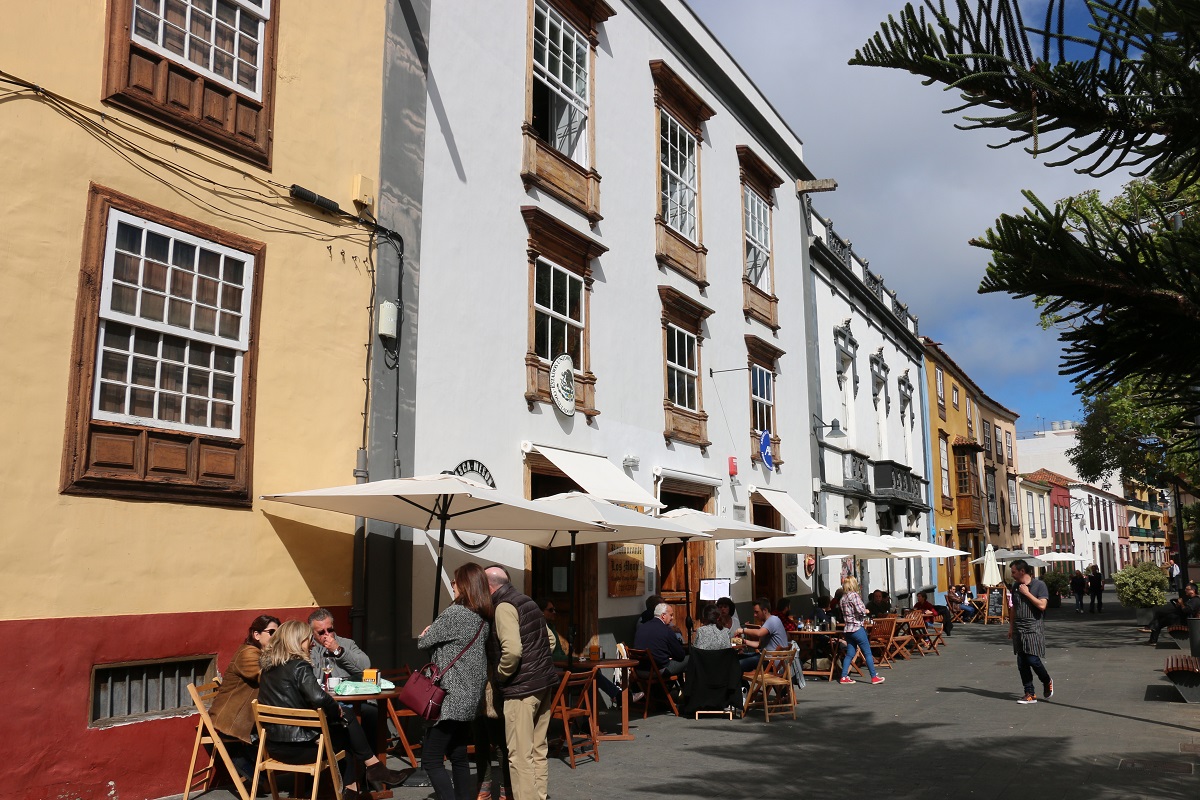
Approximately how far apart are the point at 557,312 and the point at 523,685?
7.61 metres

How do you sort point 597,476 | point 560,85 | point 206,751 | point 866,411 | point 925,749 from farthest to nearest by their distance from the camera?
point 866,411 → point 560,85 → point 597,476 → point 925,749 → point 206,751

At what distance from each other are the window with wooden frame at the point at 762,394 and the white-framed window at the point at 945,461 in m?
19.3

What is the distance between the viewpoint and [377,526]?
10.2 m

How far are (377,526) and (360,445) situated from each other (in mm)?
850

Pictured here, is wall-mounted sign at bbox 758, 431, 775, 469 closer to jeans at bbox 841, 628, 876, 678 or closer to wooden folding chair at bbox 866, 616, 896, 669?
wooden folding chair at bbox 866, 616, 896, 669

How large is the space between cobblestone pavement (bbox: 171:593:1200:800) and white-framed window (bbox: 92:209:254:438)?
317 cm

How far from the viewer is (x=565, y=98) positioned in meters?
14.6

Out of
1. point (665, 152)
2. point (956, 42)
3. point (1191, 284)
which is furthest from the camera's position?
point (665, 152)

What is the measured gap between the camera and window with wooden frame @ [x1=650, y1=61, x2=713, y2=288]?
17094 mm

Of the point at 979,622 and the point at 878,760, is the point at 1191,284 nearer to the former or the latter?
the point at 878,760

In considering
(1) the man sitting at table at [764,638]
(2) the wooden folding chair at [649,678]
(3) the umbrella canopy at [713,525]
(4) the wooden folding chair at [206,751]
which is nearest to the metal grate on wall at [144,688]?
(4) the wooden folding chair at [206,751]

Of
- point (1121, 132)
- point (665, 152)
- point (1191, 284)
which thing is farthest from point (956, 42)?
point (665, 152)

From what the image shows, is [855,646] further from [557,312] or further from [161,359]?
[161,359]

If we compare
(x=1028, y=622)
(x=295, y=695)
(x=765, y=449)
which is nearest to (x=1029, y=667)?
(x=1028, y=622)
